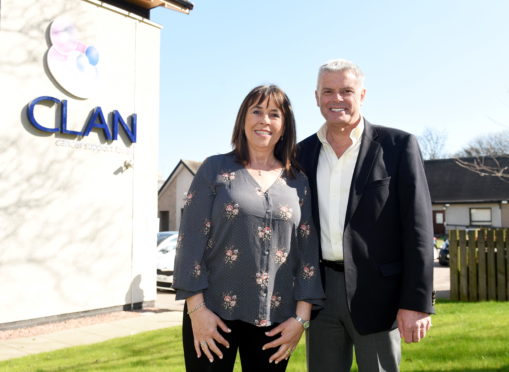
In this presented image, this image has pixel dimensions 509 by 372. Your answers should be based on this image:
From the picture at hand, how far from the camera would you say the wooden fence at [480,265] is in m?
10.6

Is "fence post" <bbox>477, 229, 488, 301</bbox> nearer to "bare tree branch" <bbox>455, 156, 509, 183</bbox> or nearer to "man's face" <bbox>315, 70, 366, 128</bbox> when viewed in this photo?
"bare tree branch" <bbox>455, 156, 509, 183</bbox>

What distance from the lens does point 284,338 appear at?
2.55 metres

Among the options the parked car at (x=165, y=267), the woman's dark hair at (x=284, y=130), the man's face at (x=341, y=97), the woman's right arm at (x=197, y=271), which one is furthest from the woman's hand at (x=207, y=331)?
the parked car at (x=165, y=267)

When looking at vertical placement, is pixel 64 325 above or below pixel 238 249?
below

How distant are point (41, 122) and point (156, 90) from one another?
3067 millimetres

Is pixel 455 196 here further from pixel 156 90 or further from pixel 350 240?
pixel 350 240

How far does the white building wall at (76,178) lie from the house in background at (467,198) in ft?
116

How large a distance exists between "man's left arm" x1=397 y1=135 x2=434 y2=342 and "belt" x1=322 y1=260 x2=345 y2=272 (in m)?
0.36

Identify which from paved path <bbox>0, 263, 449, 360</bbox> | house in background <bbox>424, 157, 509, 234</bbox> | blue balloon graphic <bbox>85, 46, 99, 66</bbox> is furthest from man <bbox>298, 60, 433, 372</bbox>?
house in background <bbox>424, 157, 509, 234</bbox>

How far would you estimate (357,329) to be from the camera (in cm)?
278

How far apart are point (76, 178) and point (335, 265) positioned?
767 cm

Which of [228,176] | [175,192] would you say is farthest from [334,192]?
[175,192]

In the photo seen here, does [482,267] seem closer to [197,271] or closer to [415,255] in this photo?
[415,255]

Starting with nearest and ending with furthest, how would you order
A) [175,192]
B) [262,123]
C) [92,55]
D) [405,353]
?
[262,123] → [405,353] → [92,55] → [175,192]
